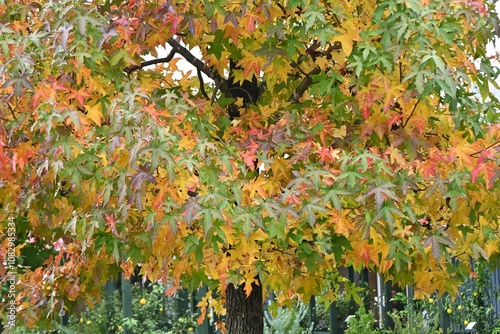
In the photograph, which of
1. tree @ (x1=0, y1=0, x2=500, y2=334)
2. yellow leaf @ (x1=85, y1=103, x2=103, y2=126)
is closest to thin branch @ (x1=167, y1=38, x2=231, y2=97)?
tree @ (x1=0, y1=0, x2=500, y2=334)

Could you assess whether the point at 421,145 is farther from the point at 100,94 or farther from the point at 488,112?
the point at 100,94

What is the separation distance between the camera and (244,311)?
5625mm

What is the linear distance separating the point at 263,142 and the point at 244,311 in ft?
5.33

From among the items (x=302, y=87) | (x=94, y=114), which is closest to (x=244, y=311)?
(x=302, y=87)

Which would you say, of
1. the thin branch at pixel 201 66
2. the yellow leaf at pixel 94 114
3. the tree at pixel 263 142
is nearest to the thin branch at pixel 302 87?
the tree at pixel 263 142

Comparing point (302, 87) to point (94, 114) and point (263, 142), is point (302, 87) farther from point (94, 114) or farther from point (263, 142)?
point (94, 114)

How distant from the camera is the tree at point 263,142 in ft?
12.8

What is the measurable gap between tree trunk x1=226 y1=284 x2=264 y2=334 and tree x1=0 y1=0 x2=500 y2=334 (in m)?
0.91

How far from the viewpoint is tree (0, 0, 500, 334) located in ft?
12.8

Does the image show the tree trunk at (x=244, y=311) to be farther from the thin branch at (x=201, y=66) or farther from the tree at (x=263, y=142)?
the thin branch at (x=201, y=66)

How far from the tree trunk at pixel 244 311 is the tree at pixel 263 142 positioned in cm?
91

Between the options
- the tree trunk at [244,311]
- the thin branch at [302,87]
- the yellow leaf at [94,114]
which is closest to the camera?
the yellow leaf at [94,114]

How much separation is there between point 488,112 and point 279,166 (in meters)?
1.27

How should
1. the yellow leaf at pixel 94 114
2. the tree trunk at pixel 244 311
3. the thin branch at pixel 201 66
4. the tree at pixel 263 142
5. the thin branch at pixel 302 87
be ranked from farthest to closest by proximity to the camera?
the tree trunk at pixel 244 311
the thin branch at pixel 201 66
the thin branch at pixel 302 87
the yellow leaf at pixel 94 114
the tree at pixel 263 142
